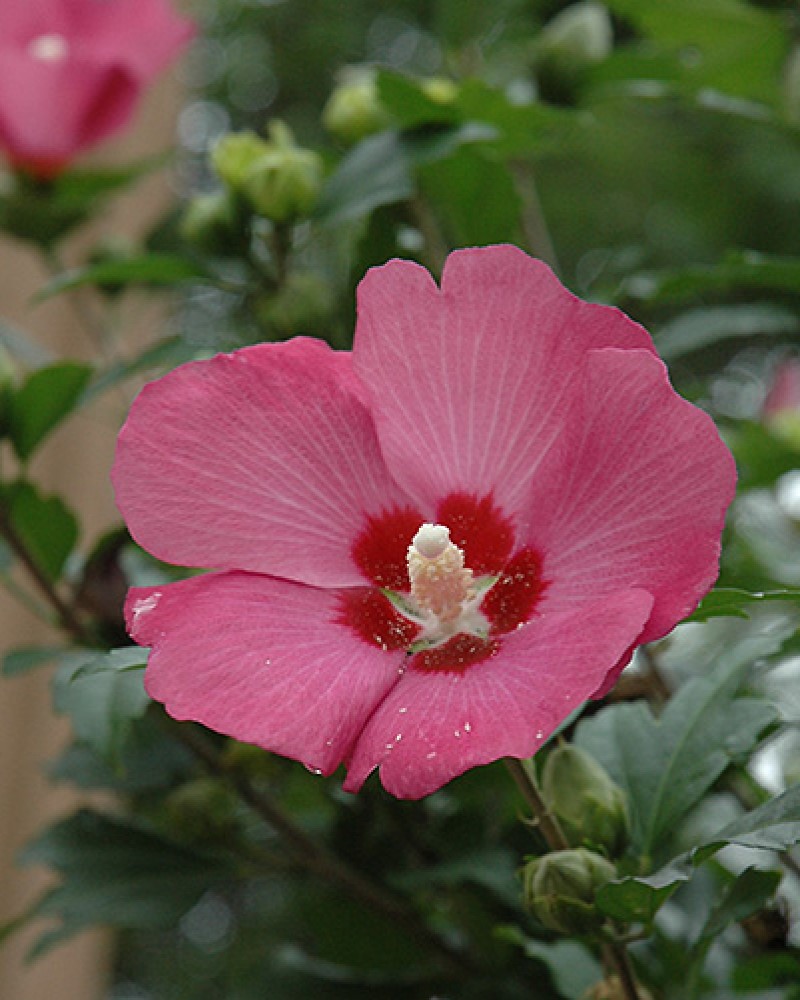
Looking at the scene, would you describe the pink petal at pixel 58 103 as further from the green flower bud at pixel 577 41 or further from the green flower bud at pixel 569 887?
the green flower bud at pixel 569 887

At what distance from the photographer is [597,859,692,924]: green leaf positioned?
0.44 m

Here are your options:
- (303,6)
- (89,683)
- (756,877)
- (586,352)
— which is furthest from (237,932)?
(303,6)

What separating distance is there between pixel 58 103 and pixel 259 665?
615 millimetres

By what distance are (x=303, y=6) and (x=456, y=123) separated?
5.95ft

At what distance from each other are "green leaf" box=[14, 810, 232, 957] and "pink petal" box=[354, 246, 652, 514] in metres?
0.39

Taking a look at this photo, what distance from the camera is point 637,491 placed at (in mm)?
425

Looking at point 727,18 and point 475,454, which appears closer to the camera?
point 475,454

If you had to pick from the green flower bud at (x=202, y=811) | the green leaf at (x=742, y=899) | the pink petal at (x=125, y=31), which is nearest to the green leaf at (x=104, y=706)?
the green flower bud at (x=202, y=811)

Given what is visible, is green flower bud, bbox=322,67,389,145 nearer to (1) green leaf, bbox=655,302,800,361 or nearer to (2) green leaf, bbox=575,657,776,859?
(1) green leaf, bbox=655,302,800,361

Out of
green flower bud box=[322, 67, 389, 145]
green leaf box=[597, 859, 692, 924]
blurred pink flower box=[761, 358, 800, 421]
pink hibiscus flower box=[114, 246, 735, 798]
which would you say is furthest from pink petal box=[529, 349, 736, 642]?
blurred pink flower box=[761, 358, 800, 421]

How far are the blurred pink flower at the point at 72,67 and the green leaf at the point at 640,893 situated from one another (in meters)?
0.67

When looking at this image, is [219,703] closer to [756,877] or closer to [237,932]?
[756,877]

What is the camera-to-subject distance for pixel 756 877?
521 mm

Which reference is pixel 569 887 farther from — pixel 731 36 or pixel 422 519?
pixel 731 36
